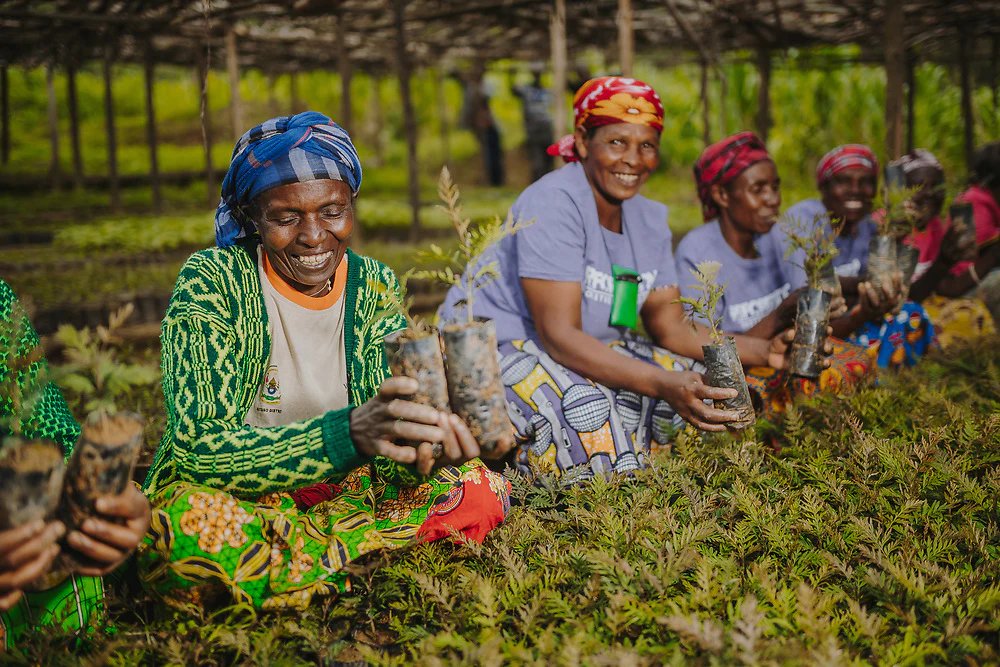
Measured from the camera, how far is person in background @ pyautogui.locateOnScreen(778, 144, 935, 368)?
13.1 feet

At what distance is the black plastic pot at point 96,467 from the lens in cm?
164

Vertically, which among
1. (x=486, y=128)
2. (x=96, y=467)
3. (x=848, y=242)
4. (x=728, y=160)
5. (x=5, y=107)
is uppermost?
(x=5, y=107)

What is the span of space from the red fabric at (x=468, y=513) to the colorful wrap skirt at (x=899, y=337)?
239 cm

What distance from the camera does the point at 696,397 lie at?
2.71 meters

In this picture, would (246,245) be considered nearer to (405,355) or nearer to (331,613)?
(405,355)

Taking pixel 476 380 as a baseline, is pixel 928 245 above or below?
above

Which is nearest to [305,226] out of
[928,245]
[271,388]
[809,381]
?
[271,388]

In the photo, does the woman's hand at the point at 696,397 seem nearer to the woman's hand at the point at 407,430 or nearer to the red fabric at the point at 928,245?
the woman's hand at the point at 407,430

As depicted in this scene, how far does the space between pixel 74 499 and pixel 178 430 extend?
1.32ft

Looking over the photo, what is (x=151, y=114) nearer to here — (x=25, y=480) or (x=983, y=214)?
(x=983, y=214)

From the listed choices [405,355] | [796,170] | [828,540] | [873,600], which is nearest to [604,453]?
[828,540]

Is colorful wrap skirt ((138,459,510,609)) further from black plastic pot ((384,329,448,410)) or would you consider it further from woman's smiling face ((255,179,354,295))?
woman's smiling face ((255,179,354,295))

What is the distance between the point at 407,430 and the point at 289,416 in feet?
2.33

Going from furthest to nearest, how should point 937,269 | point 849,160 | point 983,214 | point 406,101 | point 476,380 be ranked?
1. point 406,101
2. point 983,214
3. point 937,269
4. point 849,160
5. point 476,380
